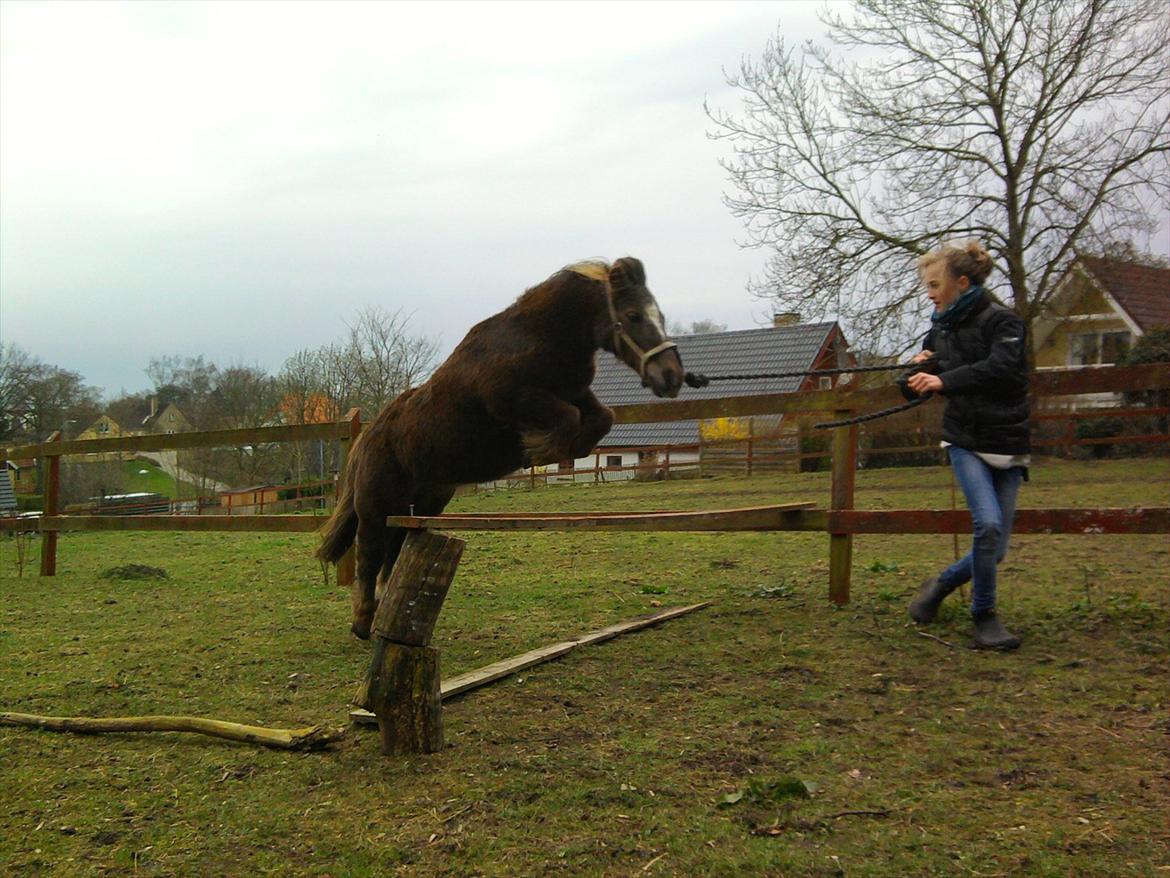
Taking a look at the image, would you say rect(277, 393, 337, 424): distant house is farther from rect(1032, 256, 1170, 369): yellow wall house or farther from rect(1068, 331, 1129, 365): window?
rect(1068, 331, 1129, 365): window

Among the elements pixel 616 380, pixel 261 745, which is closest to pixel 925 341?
pixel 261 745

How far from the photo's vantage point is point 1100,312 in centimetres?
2670

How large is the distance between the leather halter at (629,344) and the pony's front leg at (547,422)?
0.31m

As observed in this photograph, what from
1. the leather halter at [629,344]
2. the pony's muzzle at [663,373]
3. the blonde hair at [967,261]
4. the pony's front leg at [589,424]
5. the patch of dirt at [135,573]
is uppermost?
the blonde hair at [967,261]

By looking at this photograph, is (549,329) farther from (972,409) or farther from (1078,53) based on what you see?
(1078,53)

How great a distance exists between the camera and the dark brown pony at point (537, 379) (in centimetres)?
334

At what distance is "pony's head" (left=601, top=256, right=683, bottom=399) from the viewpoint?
3141 mm

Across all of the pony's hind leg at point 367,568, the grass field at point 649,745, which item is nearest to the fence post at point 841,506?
the grass field at point 649,745

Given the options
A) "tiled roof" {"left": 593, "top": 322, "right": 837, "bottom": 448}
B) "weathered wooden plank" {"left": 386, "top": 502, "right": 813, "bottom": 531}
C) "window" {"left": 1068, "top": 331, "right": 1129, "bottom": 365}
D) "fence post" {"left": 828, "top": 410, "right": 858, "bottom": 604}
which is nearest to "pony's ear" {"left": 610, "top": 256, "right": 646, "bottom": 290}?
"weathered wooden plank" {"left": 386, "top": 502, "right": 813, "bottom": 531}

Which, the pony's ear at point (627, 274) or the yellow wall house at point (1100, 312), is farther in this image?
the yellow wall house at point (1100, 312)

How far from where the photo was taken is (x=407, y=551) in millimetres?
3543

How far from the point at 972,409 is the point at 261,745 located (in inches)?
140

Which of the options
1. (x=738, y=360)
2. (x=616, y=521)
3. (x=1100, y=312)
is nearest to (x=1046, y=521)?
(x=616, y=521)

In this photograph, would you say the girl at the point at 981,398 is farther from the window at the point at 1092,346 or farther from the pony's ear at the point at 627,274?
the window at the point at 1092,346
